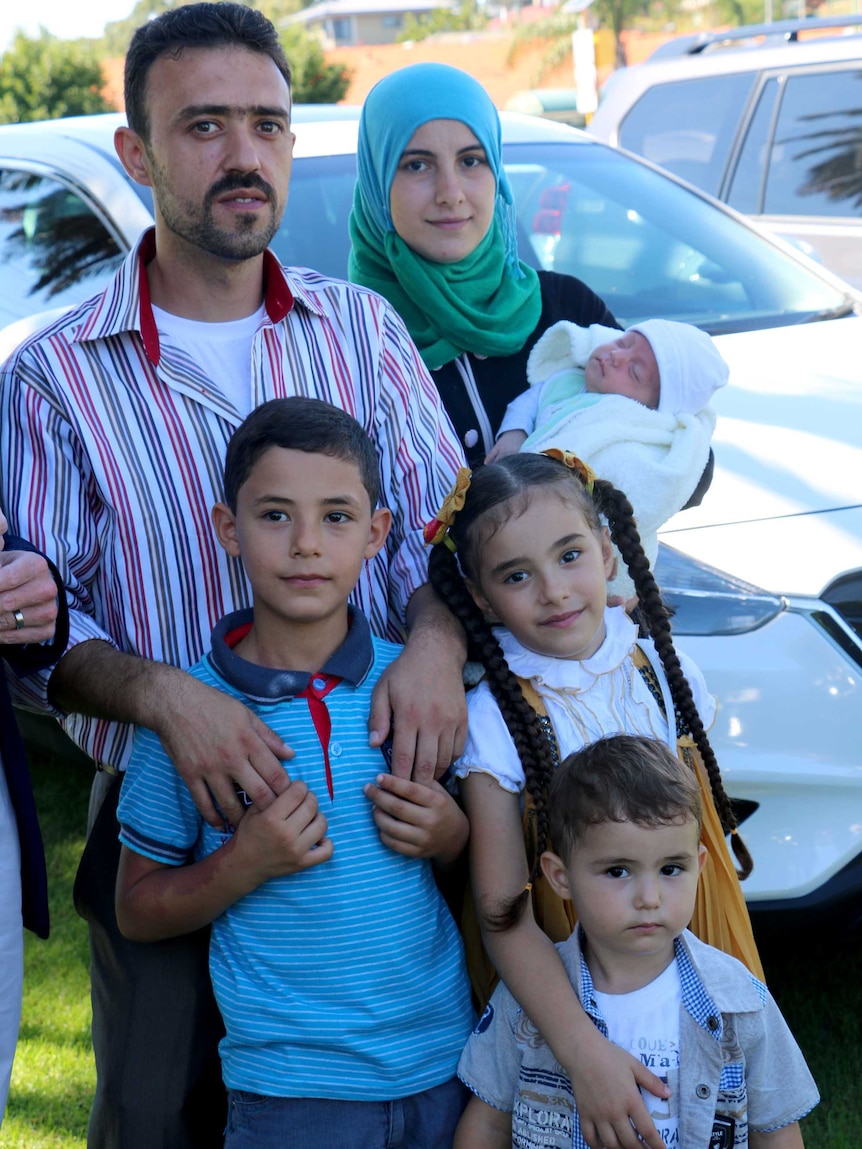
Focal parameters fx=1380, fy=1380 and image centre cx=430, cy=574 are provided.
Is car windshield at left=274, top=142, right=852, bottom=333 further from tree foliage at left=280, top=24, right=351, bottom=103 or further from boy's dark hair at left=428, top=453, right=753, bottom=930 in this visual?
tree foliage at left=280, top=24, right=351, bottom=103

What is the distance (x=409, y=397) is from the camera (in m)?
2.48

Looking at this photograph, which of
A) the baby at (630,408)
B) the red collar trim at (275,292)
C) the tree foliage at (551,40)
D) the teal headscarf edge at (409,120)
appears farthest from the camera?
the tree foliage at (551,40)

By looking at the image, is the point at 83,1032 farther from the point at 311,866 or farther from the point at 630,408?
the point at 630,408

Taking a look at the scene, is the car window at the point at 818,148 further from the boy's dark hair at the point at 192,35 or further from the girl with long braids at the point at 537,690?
the girl with long braids at the point at 537,690

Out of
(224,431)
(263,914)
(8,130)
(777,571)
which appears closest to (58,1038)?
(263,914)

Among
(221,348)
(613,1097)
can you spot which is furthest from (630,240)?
(613,1097)

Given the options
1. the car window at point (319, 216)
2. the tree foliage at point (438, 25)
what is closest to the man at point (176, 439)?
the car window at point (319, 216)

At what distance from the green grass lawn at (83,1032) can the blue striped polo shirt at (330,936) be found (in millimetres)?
1066

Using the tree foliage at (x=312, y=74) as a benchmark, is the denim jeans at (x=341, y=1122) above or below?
above

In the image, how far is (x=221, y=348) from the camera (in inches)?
94.9

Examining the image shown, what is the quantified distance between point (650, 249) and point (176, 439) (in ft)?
8.01

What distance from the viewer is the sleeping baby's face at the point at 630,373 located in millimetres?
2672

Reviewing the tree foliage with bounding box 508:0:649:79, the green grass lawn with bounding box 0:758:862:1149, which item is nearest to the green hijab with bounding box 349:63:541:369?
the green grass lawn with bounding box 0:758:862:1149

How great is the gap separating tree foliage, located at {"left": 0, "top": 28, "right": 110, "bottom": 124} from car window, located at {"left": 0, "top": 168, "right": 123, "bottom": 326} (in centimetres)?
1905
